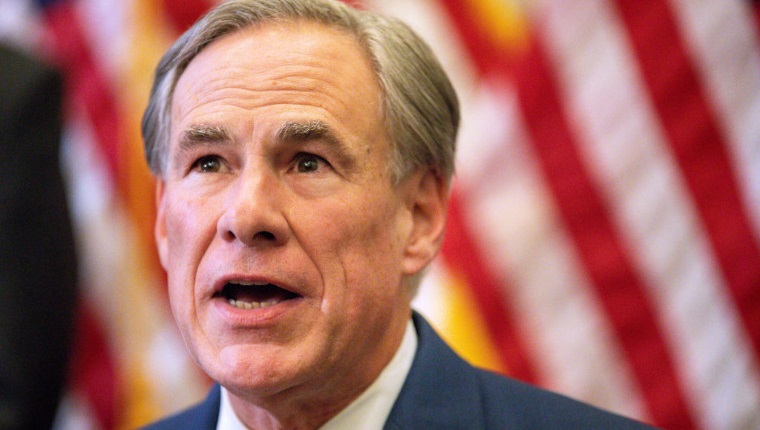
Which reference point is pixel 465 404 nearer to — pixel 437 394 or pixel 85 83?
pixel 437 394

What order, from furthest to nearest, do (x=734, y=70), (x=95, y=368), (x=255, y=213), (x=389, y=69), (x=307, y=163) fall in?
1. (x=95, y=368)
2. (x=734, y=70)
3. (x=389, y=69)
4. (x=307, y=163)
5. (x=255, y=213)

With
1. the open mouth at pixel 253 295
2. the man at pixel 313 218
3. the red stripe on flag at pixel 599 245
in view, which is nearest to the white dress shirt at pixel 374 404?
the man at pixel 313 218

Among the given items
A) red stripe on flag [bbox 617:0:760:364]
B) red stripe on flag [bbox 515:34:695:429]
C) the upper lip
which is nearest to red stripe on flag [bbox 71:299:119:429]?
red stripe on flag [bbox 515:34:695:429]

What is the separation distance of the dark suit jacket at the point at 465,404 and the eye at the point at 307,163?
44 centimetres

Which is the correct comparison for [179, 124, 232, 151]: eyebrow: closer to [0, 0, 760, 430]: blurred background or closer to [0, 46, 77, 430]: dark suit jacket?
[0, 46, 77, 430]: dark suit jacket

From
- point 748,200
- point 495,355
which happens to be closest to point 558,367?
point 495,355

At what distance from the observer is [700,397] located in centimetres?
269

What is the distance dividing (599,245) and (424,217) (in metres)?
1.09

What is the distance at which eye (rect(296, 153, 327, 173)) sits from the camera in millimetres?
1598

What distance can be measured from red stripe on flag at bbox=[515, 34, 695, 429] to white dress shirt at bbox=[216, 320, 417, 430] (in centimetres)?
112

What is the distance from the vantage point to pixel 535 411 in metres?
1.77

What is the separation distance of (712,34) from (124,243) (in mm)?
1994

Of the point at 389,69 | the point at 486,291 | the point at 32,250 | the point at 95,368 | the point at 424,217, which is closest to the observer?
the point at 389,69

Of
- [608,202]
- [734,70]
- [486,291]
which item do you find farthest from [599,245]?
[734,70]
